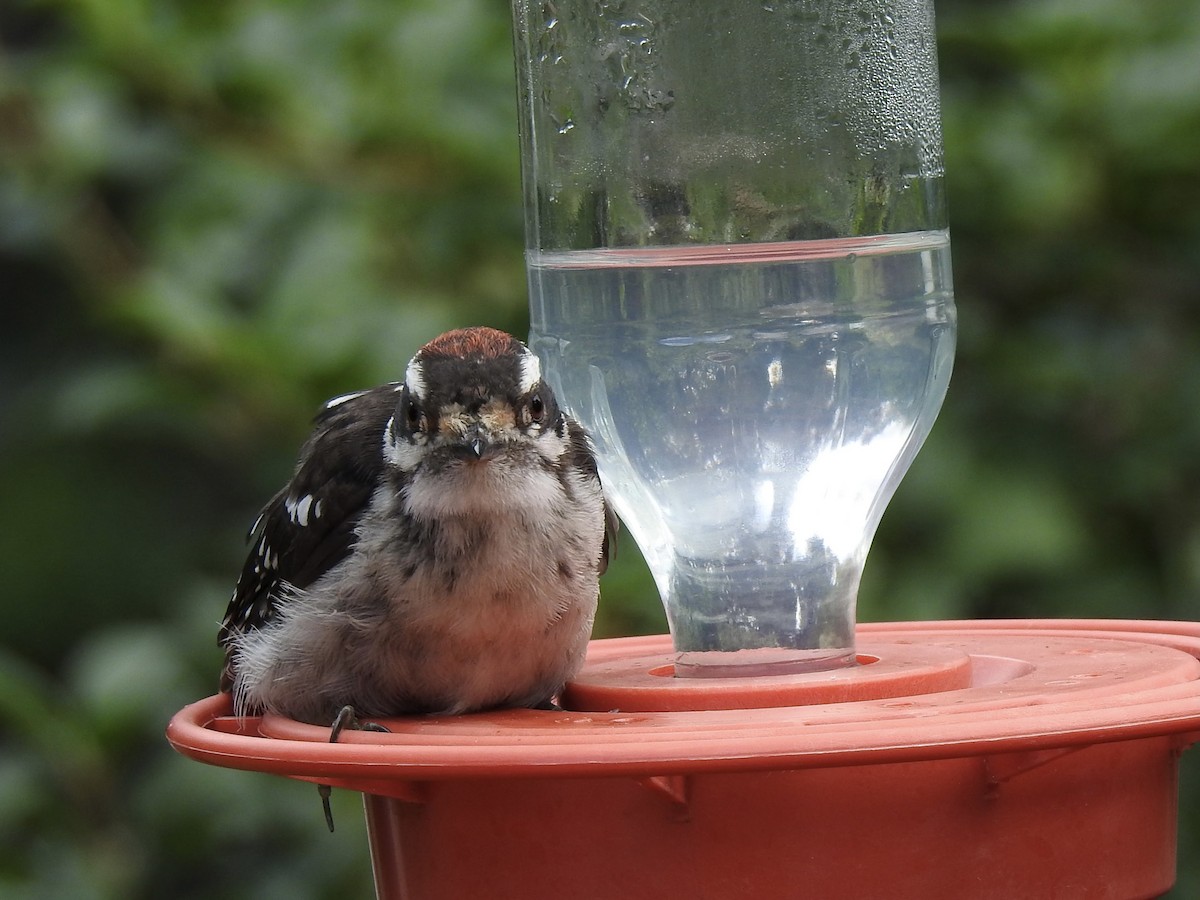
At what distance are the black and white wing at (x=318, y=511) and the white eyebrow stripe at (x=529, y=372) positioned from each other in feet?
0.93

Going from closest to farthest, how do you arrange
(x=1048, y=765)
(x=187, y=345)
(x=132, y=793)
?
(x=1048, y=765), (x=187, y=345), (x=132, y=793)

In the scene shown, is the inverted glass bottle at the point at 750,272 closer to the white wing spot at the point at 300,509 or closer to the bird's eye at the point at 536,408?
the bird's eye at the point at 536,408

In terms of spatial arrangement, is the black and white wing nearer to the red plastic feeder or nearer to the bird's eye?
the bird's eye

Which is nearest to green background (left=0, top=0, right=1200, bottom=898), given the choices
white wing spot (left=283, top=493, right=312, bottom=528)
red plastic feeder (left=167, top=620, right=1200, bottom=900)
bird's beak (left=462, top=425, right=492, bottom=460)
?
white wing spot (left=283, top=493, right=312, bottom=528)

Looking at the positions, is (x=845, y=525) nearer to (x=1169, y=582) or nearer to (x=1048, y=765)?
(x=1048, y=765)

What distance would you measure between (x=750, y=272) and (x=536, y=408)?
1.28ft

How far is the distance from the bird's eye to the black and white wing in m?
0.27

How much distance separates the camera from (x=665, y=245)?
8.13 ft

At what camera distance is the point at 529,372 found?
2547mm

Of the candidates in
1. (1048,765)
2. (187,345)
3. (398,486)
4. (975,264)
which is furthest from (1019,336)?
(1048,765)

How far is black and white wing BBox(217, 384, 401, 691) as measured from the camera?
2.64 m

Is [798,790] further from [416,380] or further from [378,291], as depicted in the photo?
[378,291]

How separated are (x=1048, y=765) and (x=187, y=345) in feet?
8.57

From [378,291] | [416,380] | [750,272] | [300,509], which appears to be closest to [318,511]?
[300,509]
